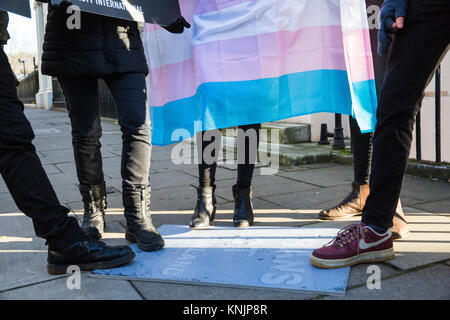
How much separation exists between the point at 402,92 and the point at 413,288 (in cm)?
79

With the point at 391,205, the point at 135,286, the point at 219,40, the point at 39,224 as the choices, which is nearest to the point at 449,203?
the point at 391,205

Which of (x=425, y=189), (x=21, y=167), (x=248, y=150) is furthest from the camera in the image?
(x=425, y=189)

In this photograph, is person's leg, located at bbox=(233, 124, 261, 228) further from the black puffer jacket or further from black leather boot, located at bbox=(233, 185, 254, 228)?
the black puffer jacket

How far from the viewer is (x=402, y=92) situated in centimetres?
188

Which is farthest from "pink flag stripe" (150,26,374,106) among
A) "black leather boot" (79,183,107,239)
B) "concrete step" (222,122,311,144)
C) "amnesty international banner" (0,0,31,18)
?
"concrete step" (222,122,311,144)

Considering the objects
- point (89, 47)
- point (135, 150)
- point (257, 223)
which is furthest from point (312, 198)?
point (89, 47)

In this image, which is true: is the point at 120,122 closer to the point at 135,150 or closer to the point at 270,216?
the point at 135,150

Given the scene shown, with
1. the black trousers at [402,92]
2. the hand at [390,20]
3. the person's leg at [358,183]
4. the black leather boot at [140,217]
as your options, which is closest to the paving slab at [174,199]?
the black leather boot at [140,217]

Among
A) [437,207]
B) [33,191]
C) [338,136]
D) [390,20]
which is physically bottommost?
[437,207]

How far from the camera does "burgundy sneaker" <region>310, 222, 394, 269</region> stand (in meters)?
1.98

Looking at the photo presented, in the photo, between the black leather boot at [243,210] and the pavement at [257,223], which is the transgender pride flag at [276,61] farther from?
the pavement at [257,223]

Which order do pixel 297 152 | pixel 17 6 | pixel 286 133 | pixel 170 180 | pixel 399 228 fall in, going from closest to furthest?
pixel 17 6, pixel 399 228, pixel 170 180, pixel 297 152, pixel 286 133

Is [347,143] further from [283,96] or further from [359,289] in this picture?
[359,289]

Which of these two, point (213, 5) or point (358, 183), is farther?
point (358, 183)
